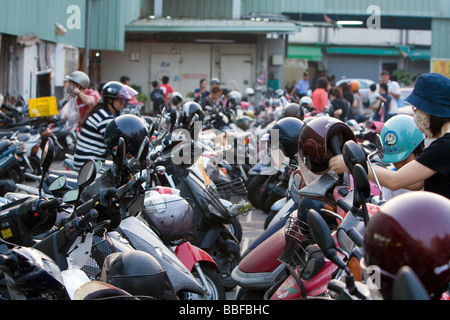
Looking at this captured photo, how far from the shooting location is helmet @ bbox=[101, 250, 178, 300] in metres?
2.77

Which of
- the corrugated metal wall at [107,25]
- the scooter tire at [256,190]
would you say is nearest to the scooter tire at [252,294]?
the scooter tire at [256,190]

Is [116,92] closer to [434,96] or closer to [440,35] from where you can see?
[434,96]

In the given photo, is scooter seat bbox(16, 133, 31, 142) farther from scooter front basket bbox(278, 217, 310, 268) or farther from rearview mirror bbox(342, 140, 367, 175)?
rearview mirror bbox(342, 140, 367, 175)

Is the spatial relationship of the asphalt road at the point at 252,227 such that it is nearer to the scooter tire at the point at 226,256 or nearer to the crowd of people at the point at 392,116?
the scooter tire at the point at 226,256

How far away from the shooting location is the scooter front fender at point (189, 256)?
15.8ft

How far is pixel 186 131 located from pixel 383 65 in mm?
38482

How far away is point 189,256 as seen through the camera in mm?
4855

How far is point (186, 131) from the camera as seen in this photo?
23.0ft

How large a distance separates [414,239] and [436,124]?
1843 mm

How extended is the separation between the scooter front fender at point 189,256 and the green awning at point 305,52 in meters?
34.9

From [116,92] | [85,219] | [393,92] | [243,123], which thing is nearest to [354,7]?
[393,92]

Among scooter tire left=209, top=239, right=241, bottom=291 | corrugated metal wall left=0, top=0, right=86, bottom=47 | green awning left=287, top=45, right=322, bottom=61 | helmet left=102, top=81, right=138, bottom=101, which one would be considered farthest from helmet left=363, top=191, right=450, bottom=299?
green awning left=287, top=45, right=322, bottom=61
